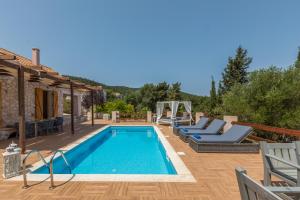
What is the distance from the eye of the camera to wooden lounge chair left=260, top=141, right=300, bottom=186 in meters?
2.82

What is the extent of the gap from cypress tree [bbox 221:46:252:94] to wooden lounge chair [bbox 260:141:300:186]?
2638 cm

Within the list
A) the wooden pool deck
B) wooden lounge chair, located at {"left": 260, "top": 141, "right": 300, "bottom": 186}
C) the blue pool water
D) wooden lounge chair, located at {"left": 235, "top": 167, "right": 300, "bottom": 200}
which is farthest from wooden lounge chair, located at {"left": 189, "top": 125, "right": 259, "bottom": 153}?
wooden lounge chair, located at {"left": 235, "top": 167, "right": 300, "bottom": 200}

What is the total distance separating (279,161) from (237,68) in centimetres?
2850

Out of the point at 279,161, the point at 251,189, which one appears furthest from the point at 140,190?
the point at 251,189

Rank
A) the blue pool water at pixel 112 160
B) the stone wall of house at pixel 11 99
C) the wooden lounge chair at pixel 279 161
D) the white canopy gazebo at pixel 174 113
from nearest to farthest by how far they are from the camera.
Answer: the wooden lounge chair at pixel 279 161 → the blue pool water at pixel 112 160 → the stone wall of house at pixel 11 99 → the white canopy gazebo at pixel 174 113

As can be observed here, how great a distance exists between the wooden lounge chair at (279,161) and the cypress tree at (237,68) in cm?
2638

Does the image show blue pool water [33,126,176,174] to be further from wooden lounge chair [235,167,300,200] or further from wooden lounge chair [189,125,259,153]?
wooden lounge chair [235,167,300,200]

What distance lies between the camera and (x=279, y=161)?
273cm

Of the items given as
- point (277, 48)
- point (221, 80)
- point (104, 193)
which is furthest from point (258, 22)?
point (104, 193)

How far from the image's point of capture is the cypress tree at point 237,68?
2811cm

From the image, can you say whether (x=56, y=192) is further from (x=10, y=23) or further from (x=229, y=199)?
(x=10, y=23)

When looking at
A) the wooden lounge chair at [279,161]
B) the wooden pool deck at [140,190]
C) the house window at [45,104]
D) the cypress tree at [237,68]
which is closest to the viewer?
the wooden lounge chair at [279,161]

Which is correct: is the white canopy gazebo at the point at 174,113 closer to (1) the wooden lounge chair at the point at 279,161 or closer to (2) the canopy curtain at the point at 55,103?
(2) the canopy curtain at the point at 55,103

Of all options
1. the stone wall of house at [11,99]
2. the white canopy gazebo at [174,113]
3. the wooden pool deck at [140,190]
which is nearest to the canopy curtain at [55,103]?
the stone wall of house at [11,99]
